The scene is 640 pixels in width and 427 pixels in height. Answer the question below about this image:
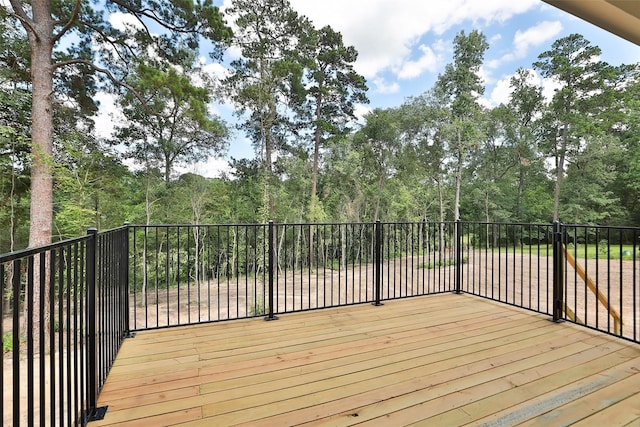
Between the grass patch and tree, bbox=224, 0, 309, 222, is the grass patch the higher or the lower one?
the lower one

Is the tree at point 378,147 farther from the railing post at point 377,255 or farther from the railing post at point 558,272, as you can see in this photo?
the railing post at point 558,272

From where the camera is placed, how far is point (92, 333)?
1.68m

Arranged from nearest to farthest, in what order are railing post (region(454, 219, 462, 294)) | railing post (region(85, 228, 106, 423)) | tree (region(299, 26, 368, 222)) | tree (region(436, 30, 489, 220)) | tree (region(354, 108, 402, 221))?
railing post (region(85, 228, 106, 423)), railing post (region(454, 219, 462, 294)), tree (region(436, 30, 489, 220)), tree (region(299, 26, 368, 222)), tree (region(354, 108, 402, 221))

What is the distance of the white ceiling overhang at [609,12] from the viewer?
190 centimetres

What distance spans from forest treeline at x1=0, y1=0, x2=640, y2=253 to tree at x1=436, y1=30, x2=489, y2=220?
58mm

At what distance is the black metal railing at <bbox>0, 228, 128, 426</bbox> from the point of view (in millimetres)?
964

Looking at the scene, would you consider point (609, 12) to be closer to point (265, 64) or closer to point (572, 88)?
point (265, 64)

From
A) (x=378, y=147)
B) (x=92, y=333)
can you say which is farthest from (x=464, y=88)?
(x=92, y=333)

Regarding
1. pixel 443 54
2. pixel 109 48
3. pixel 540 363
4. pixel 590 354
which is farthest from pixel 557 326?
pixel 443 54

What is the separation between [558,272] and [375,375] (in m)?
2.25

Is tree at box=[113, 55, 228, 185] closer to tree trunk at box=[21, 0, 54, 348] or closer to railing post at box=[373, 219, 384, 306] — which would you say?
tree trunk at box=[21, 0, 54, 348]

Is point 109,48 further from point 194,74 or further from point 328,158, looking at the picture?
point 328,158

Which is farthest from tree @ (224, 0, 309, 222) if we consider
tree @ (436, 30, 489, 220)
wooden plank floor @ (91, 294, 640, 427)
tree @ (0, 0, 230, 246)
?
wooden plank floor @ (91, 294, 640, 427)

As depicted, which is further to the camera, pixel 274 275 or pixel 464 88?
pixel 464 88
